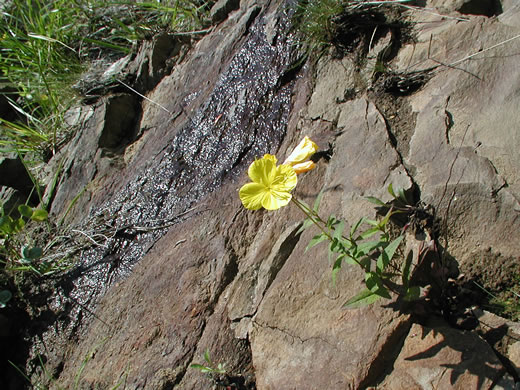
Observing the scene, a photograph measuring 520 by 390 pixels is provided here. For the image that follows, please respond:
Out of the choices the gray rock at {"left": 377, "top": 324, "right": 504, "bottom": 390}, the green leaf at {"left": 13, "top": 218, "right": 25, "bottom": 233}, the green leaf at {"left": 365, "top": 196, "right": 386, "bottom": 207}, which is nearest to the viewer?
the gray rock at {"left": 377, "top": 324, "right": 504, "bottom": 390}

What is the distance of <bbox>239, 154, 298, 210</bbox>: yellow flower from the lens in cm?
171

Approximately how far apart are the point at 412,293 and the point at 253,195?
0.72 metres

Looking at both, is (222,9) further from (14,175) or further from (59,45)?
(14,175)

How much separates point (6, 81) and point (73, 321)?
354cm

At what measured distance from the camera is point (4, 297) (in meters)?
3.02

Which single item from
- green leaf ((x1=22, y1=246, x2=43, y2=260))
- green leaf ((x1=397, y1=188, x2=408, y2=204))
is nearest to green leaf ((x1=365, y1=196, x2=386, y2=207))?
green leaf ((x1=397, y1=188, x2=408, y2=204))

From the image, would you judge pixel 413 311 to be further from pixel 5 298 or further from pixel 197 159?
pixel 5 298

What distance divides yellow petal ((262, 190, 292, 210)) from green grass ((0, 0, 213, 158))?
271 centimetres

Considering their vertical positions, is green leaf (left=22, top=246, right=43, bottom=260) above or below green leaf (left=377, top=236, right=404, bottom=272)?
below

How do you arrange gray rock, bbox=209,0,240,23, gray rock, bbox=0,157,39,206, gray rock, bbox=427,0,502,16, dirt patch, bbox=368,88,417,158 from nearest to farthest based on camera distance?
dirt patch, bbox=368,88,417,158, gray rock, bbox=427,0,502,16, gray rock, bbox=209,0,240,23, gray rock, bbox=0,157,39,206

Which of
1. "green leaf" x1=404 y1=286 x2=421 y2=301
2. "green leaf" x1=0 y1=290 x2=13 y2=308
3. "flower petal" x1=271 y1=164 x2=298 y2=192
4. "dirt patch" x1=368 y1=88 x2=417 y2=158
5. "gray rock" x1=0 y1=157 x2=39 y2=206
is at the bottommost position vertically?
"green leaf" x1=0 y1=290 x2=13 y2=308

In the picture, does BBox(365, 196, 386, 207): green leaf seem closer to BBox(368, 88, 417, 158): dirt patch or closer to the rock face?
the rock face

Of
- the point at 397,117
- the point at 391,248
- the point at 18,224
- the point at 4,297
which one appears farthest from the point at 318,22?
the point at 4,297

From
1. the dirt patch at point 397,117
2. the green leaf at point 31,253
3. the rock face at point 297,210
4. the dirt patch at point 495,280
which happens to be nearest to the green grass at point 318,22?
the rock face at point 297,210
